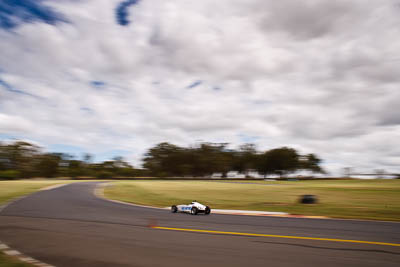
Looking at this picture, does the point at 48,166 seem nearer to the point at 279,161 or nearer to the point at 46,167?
the point at 46,167

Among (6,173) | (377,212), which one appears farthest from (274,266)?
(6,173)

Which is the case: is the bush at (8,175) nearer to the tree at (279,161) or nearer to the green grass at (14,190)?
the green grass at (14,190)

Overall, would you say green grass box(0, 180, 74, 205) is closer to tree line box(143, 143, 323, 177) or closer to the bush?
the bush

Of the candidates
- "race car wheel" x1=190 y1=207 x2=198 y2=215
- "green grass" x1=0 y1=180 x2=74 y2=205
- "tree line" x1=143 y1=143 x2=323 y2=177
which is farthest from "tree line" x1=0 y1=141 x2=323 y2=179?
"race car wheel" x1=190 y1=207 x2=198 y2=215

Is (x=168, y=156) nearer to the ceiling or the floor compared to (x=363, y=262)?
nearer to the ceiling

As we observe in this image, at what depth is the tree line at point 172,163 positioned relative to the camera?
10519 centimetres

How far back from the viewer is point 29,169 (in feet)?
346

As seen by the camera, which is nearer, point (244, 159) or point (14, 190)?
point (14, 190)

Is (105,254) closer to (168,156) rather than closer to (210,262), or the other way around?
(210,262)

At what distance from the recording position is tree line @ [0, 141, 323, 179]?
345ft

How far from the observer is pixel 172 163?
12006 centimetres

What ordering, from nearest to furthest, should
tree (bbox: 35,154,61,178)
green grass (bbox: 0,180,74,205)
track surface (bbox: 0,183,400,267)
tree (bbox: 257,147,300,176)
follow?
track surface (bbox: 0,183,400,267)
green grass (bbox: 0,180,74,205)
tree (bbox: 35,154,61,178)
tree (bbox: 257,147,300,176)

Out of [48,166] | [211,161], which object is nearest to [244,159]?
[211,161]

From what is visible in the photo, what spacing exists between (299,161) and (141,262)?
120728 millimetres
